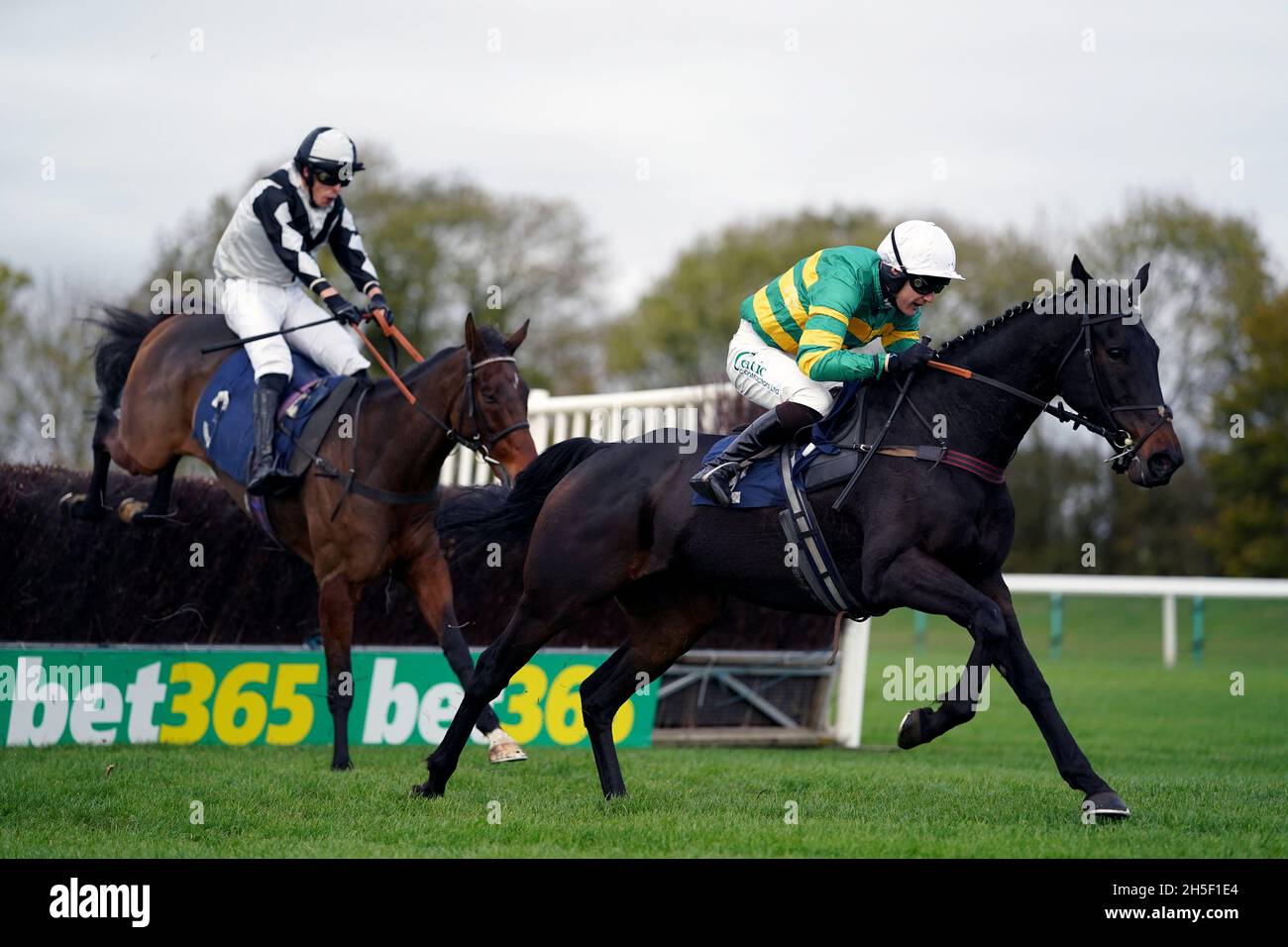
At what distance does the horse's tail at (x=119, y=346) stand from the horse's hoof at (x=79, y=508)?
98cm

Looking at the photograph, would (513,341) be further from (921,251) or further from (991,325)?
(991,325)

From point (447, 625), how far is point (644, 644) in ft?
5.61

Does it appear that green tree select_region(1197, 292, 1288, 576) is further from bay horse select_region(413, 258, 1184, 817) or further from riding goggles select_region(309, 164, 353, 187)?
bay horse select_region(413, 258, 1184, 817)

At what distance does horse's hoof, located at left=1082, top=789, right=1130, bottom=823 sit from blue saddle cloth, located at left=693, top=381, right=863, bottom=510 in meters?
1.69

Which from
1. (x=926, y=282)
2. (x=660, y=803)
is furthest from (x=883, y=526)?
(x=660, y=803)

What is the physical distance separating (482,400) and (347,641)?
156 centimetres

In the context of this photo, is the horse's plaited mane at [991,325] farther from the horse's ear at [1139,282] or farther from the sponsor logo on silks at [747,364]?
the sponsor logo on silks at [747,364]

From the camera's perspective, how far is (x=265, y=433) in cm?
830

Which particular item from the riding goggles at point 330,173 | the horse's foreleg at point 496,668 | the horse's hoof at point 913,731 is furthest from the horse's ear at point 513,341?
the horse's hoof at point 913,731

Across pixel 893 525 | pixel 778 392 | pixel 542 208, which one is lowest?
pixel 893 525

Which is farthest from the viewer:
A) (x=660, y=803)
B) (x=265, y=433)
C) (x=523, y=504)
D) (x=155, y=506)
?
(x=155, y=506)
